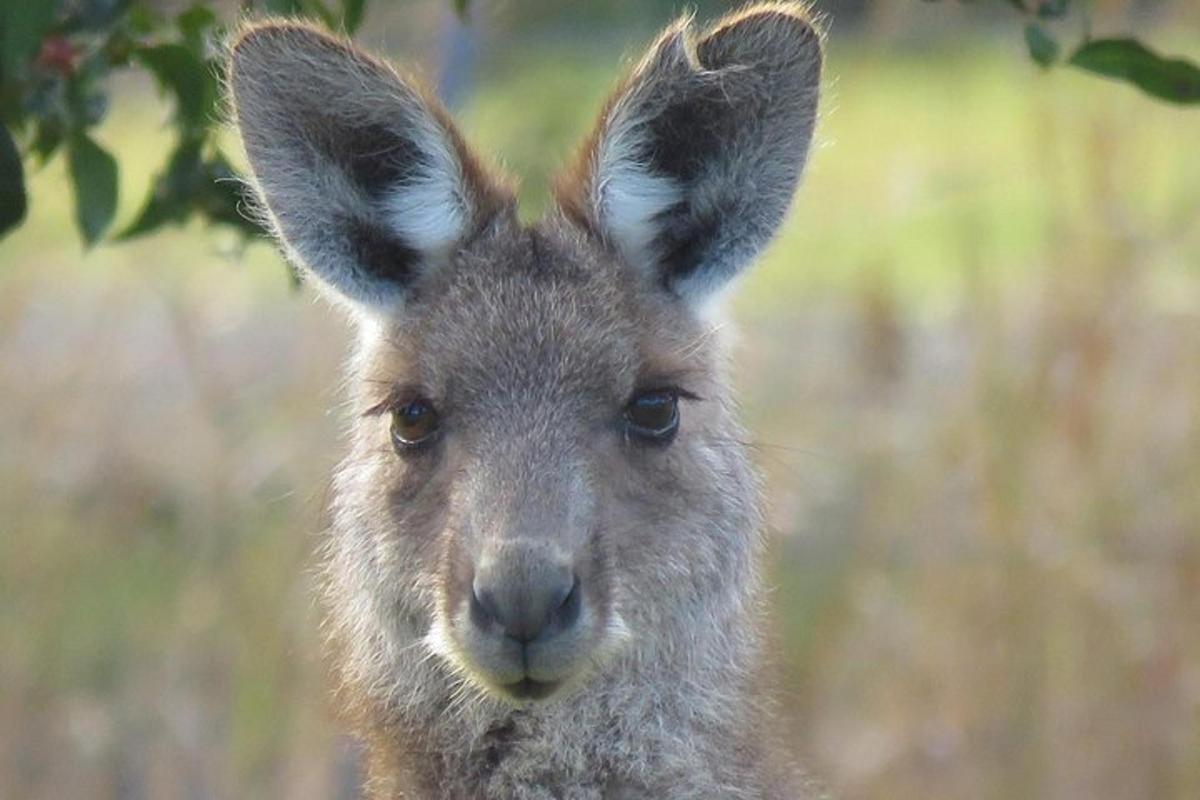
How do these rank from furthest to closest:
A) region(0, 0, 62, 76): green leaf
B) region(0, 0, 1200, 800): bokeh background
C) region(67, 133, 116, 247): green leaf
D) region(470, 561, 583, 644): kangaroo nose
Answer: region(0, 0, 1200, 800): bokeh background
region(67, 133, 116, 247): green leaf
region(0, 0, 62, 76): green leaf
region(470, 561, 583, 644): kangaroo nose

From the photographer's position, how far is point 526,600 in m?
3.47

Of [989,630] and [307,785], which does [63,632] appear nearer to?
[307,785]

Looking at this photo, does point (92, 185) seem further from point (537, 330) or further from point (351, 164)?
point (537, 330)

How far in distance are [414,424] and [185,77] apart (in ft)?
2.49

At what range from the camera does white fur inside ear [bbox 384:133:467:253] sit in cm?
408

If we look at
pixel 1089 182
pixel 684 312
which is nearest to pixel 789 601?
pixel 1089 182

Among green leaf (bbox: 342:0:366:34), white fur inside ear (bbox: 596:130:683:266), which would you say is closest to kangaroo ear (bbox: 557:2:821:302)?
white fur inside ear (bbox: 596:130:683:266)

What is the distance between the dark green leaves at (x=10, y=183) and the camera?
3756mm

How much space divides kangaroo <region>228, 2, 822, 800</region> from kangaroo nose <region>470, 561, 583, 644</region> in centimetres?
8

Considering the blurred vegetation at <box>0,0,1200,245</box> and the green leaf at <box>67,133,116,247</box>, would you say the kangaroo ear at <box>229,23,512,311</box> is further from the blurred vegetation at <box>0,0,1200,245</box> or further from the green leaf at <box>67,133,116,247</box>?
the green leaf at <box>67,133,116,247</box>

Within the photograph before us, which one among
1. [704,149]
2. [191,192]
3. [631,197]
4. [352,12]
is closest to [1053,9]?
[704,149]

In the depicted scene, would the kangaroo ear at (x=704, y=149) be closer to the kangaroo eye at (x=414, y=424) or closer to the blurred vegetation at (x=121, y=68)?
the blurred vegetation at (x=121, y=68)

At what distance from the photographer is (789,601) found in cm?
768

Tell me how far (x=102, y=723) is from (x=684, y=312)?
11.9 feet
